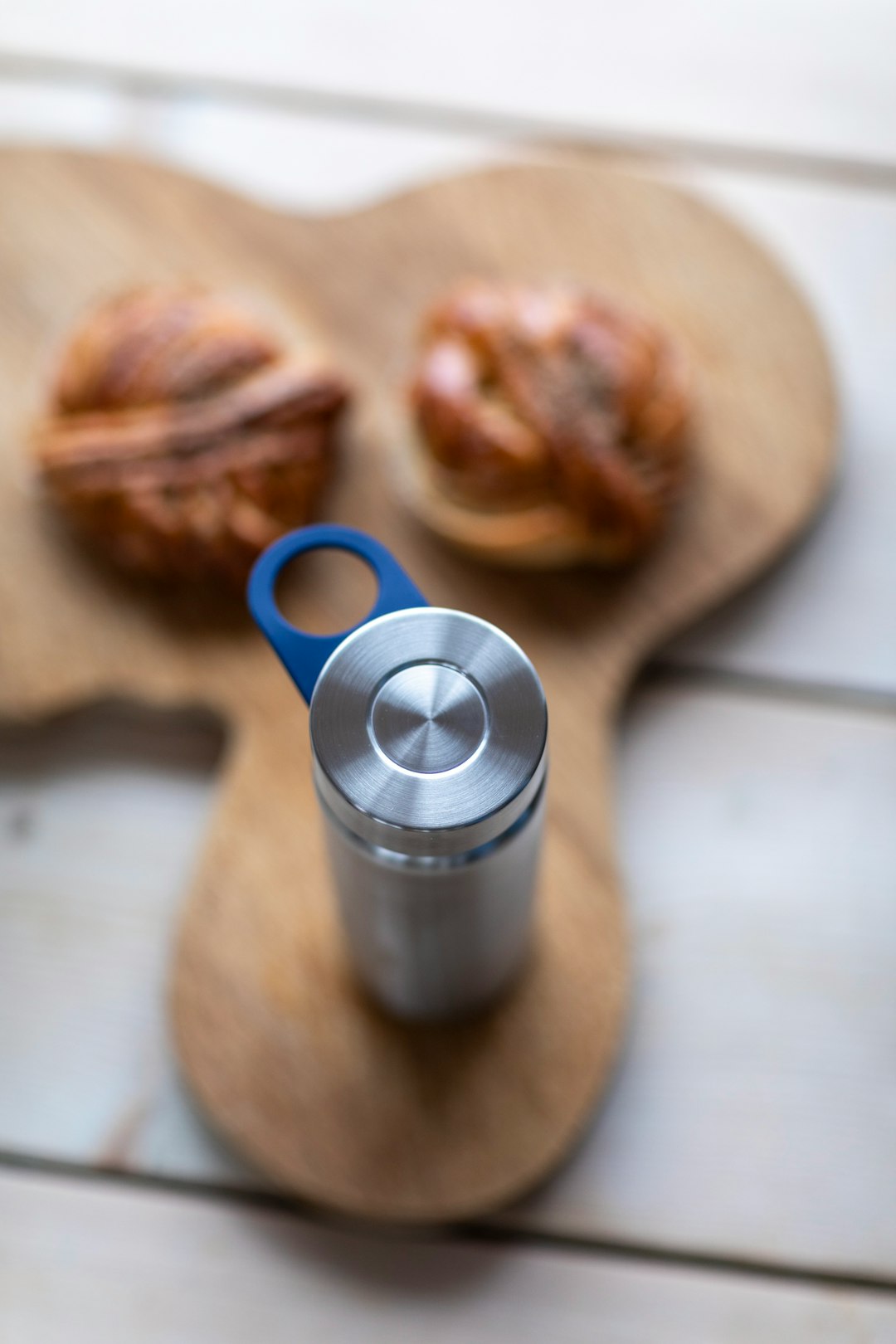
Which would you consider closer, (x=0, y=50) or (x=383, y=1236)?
(x=383, y=1236)

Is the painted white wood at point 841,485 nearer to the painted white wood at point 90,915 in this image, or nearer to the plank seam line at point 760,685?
the plank seam line at point 760,685

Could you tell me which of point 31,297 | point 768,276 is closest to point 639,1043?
point 768,276

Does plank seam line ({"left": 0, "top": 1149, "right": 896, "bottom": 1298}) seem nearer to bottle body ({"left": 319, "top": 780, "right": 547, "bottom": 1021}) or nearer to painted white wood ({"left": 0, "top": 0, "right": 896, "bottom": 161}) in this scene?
bottle body ({"left": 319, "top": 780, "right": 547, "bottom": 1021})

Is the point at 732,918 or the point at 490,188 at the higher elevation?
the point at 490,188

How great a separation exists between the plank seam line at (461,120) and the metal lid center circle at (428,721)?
2.02 feet

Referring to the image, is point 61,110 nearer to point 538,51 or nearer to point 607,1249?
point 538,51

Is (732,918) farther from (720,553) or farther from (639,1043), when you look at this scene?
(720,553)

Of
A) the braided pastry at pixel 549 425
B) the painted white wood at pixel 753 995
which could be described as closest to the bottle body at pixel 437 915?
the painted white wood at pixel 753 995

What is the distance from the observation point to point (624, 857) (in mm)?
864

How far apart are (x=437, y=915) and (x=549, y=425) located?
0.34 metres

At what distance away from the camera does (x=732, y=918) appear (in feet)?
2.80

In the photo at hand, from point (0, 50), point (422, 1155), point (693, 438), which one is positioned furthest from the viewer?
point (0, 50)

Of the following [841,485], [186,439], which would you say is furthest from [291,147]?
[841,485]

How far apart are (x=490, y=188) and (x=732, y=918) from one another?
0.57m
